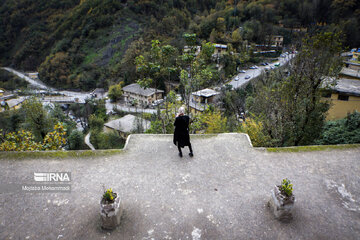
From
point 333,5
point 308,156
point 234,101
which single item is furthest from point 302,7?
point 308,156

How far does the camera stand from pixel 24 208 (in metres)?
3.83

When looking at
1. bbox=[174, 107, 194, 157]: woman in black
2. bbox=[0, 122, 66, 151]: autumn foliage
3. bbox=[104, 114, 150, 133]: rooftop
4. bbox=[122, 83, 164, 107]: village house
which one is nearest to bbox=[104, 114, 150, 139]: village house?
bbox=[104, 114, 150, 133]: rooftop

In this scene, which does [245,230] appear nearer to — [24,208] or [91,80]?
[24,208]

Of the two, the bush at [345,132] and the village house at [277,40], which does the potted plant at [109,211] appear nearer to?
the bush at [345,132]

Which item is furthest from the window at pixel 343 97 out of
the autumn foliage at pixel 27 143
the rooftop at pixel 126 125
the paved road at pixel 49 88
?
the paved road at pixel 49 88

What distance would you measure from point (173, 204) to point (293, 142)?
29.1 ft

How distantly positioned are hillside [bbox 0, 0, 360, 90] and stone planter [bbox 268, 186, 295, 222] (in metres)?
47.5

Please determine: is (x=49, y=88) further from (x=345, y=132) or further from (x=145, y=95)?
(x=345, y=132)

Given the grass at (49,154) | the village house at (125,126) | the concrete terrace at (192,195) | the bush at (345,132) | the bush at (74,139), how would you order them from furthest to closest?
the village house at (125,126)
the bush at (74,139)
the bush at (345,132)
the grass at (49,154)
the concrete terrace at (192,195)

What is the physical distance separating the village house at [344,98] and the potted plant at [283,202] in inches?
488

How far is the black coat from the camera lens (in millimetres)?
5023

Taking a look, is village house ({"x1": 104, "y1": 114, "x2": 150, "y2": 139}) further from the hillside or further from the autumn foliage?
the hillside

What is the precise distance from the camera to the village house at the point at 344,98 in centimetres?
1300

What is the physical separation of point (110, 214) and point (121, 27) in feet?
261
